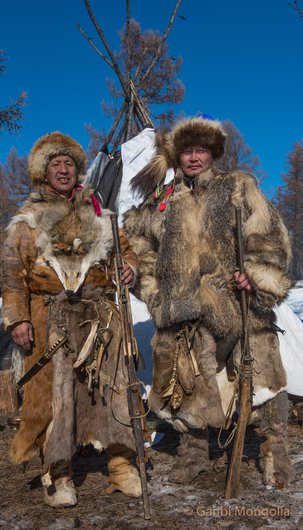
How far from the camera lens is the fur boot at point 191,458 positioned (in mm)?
3227

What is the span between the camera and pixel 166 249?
3.35 m

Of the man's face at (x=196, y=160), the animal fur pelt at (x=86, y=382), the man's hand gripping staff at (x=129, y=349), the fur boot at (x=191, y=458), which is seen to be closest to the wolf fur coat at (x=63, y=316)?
the animal fur pelt at (x=86, y=382)

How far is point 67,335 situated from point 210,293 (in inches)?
36.5

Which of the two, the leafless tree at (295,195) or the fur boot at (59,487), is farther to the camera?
the leafless tree at (295,195)

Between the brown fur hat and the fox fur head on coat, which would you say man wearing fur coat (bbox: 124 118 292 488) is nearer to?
the fox fur head on coat

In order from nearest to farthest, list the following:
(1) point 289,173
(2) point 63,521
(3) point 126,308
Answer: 1. (2) point 63,521
2. (3) point 126,308
3. (1) point 289,173

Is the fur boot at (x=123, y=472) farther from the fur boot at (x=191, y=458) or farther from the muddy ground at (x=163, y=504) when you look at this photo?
the fur boot at (x=191, y=458)

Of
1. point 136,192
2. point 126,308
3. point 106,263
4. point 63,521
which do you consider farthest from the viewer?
point 136,192

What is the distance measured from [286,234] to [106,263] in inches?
46.2

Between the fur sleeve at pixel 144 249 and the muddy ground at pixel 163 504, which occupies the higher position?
the fur sleeve at pixel 144 249

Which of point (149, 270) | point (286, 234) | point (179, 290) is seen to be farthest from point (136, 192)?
point (286, 234)

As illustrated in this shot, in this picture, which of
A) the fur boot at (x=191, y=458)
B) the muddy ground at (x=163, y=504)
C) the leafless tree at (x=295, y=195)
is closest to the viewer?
the muddy ground at (x=163, y=504)

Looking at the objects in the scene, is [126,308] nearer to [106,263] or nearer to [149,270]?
[106,263]

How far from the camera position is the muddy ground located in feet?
8.71
